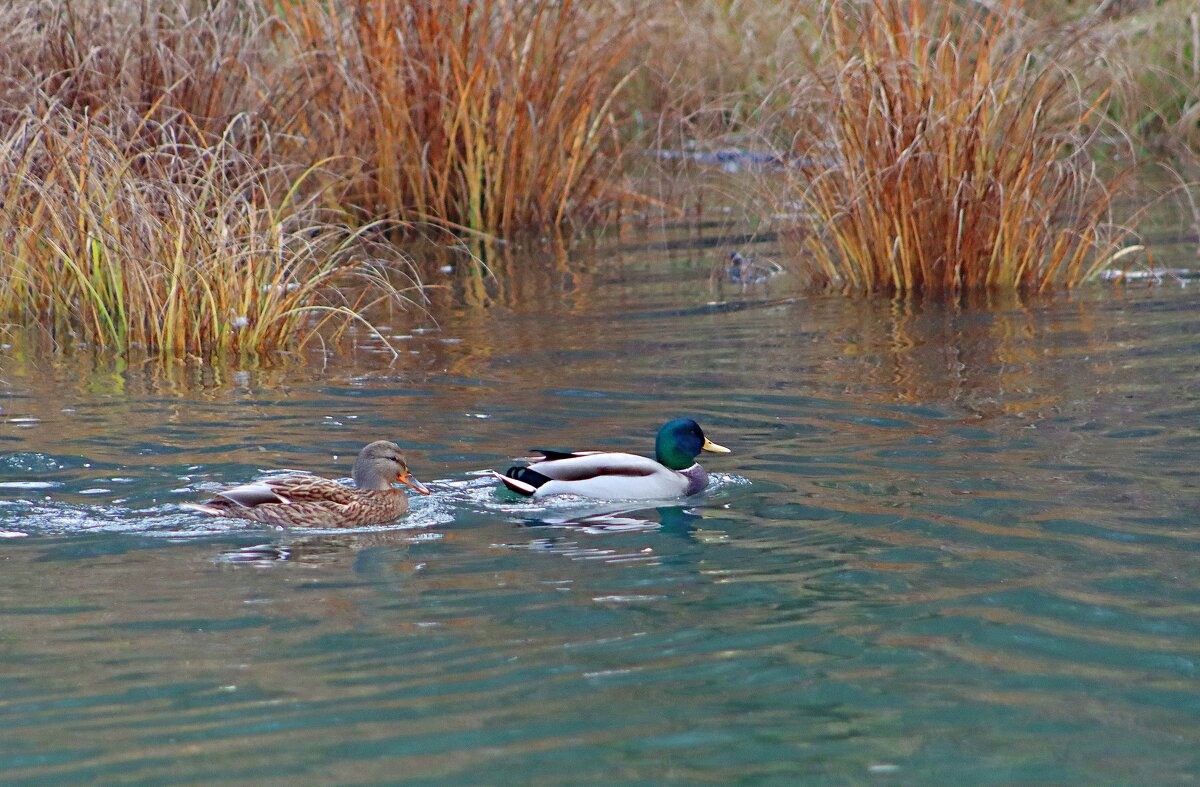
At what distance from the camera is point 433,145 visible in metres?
14.6

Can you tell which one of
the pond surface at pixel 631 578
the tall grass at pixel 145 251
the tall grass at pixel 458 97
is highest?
the tall grass at pixel 458 97

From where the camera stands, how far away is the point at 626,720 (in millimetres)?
4402

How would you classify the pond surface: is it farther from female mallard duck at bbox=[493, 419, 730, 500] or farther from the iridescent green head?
the iridescent green head

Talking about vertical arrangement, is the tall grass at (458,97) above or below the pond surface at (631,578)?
above

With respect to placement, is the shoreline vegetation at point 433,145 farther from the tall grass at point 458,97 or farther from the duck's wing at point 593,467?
the duck's wing at point 593,467

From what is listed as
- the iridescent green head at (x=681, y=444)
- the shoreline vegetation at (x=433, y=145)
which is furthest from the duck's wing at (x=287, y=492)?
the shoreline vegetation at (x=433, y=145)

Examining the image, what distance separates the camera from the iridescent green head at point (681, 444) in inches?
284

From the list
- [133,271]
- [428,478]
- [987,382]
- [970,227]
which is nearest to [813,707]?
[428,478]

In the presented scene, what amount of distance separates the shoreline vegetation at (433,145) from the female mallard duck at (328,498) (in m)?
2.87

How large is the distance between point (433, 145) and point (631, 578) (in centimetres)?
936

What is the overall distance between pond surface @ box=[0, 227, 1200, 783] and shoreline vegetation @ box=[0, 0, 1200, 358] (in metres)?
0.68

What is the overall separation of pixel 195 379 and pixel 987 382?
4.19 m

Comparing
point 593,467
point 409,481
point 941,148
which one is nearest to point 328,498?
point 409,481

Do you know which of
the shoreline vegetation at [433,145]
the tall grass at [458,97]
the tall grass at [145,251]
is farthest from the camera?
the tall grass at [458,97]
